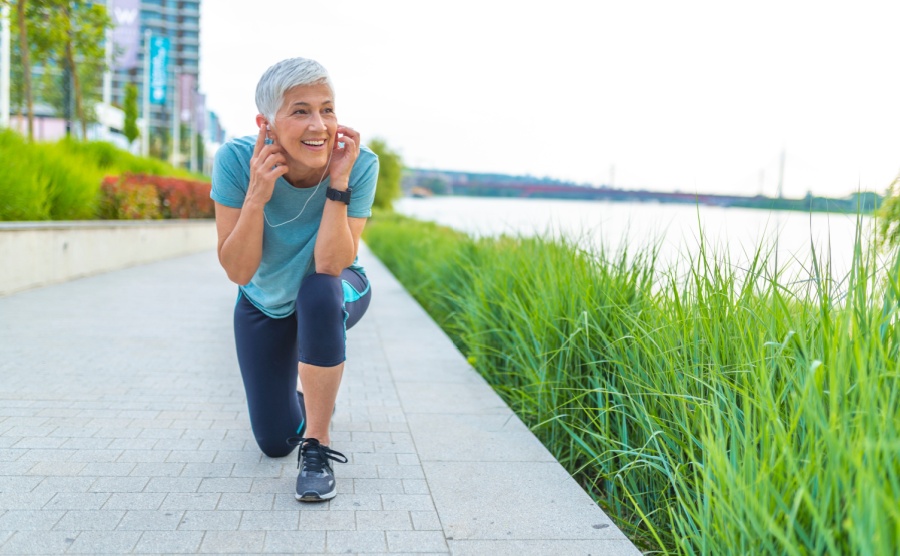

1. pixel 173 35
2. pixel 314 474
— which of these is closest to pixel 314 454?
pixel 314 474

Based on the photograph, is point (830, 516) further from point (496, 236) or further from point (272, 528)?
point (496, 236)

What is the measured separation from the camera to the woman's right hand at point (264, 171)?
249 centimetres

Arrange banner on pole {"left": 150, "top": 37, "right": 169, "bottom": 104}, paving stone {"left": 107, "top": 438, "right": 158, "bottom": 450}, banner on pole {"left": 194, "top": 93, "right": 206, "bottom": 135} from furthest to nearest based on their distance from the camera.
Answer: banner on pole {"left": 194, "top": 93, "right": 206, "bottom": 135} → banner on pole {"left": 150, "top": 37, "right": 169, "bottom": 104} → paving stone {"left": 107, "top": 438, "right": 158, "bottom": 450}

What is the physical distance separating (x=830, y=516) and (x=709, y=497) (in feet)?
1.06

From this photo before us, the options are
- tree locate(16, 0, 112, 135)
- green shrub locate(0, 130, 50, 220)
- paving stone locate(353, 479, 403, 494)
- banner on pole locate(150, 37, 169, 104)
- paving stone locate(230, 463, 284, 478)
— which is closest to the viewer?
paving stone locate(353, 479, 403, 494)

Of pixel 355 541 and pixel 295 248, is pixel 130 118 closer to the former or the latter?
pixel 295 248

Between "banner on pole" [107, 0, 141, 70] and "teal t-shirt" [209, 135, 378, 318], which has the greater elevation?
"banner on pole" [107, 0, 141, 70]

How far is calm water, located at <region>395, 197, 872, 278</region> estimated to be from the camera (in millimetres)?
2471

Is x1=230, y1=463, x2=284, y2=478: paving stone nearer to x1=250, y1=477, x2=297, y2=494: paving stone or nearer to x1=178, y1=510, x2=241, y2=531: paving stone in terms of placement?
x1=250, y1=477, x2=297, y2=494: paving stone

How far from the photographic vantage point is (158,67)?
27562 millimetres

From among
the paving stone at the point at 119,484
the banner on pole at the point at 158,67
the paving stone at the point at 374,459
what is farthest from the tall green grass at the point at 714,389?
the banner on pole at the point at 158,67

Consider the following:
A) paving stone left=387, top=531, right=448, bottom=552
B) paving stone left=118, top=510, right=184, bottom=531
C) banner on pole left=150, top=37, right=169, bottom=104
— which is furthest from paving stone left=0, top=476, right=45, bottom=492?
banner on pole left=150, top=37, right=169, bottom=104

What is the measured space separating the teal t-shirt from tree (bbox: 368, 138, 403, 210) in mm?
35500

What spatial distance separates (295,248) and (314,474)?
32.9 inches
